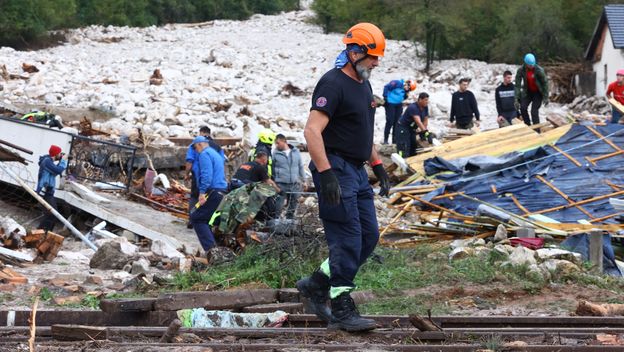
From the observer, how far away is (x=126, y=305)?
7316mm

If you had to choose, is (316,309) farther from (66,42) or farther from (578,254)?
(66,42)

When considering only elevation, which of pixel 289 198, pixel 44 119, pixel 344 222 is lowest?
pixel 289 198

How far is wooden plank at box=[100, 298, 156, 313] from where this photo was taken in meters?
7.32

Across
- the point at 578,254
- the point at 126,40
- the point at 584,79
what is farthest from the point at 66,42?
the point at 578,254

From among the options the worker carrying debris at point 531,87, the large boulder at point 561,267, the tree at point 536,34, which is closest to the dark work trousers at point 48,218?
the large boulder at point 561,267

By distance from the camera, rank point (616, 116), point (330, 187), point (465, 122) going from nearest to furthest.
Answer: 1. point (330, 187)
2. point (616, 116)
3. point (465, 122)

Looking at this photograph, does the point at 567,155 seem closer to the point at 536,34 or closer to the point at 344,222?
the point at 344,222

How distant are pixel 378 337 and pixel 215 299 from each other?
1520mm

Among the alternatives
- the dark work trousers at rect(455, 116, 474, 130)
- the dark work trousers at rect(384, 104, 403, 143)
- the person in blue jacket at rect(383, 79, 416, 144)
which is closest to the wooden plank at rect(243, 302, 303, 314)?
the person in blue jacket at rect(383, 79, 416, 144)

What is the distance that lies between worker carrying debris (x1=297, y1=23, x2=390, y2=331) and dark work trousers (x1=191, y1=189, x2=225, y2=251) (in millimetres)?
6355

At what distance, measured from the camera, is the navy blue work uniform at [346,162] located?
21.3 ft

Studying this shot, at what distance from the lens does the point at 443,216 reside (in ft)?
45.1

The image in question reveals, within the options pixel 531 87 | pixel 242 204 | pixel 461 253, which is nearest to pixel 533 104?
pixel 531 87

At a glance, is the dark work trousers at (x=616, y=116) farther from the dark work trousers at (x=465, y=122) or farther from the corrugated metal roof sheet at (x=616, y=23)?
the corrugated metal roof sheet at (x=616, y=23)
